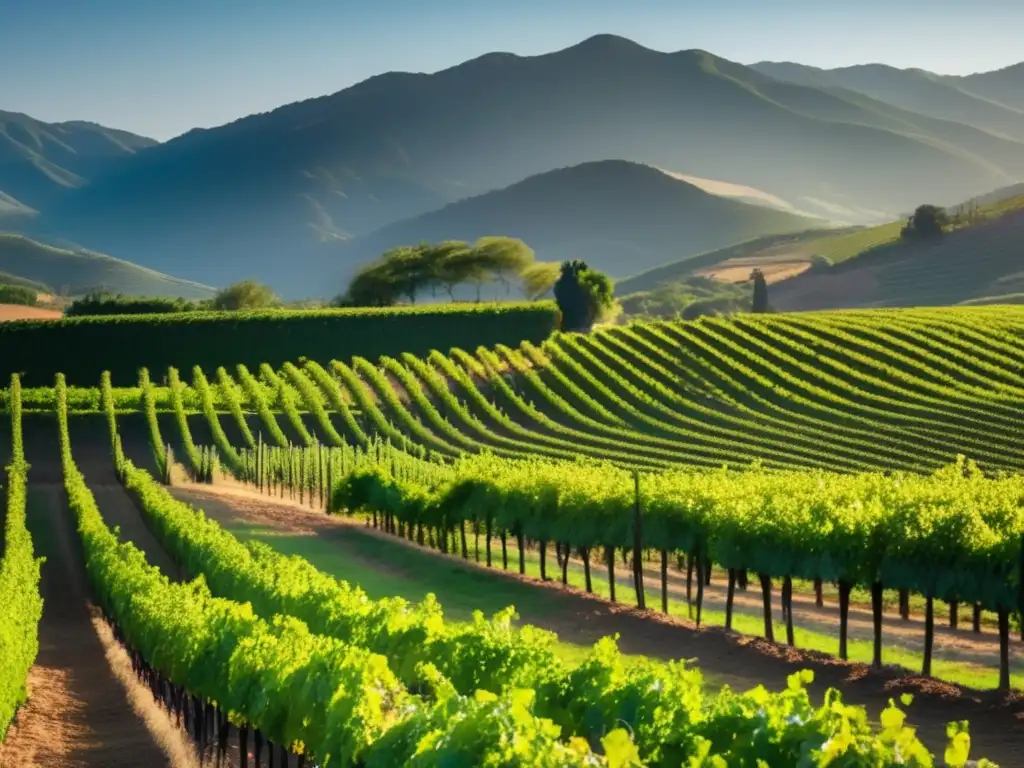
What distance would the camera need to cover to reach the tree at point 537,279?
14662cm

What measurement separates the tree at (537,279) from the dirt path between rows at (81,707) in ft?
348

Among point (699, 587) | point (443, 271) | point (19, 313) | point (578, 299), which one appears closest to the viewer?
point (699, 587)

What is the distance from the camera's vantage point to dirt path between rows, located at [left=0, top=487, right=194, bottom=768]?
937 inches

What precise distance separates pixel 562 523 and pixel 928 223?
149487mm

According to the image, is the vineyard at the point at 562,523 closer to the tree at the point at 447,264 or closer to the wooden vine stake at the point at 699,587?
the wooden vine stake at the point at 699,587

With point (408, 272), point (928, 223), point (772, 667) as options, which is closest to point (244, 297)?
point (408, 272)

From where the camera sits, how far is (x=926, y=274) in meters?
163

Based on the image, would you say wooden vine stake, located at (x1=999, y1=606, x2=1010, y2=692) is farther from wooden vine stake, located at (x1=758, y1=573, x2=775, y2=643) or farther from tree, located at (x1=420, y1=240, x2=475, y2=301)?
tree, located at (x1=420, y1=240, x2=475, y2=301)

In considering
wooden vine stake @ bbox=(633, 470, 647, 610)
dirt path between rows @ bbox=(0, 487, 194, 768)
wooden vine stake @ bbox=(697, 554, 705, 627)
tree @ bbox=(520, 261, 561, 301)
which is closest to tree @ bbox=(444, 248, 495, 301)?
tree @ bbox=(520, 261, 561, 301)

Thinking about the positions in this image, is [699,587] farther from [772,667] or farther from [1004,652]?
[1004,652]

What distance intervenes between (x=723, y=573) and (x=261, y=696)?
31886 millimetres

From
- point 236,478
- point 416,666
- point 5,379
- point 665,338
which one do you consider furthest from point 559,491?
point 5,379

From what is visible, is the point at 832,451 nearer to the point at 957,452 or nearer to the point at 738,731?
the point at 957,452

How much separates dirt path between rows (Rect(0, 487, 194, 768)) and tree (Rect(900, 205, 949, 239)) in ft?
496
